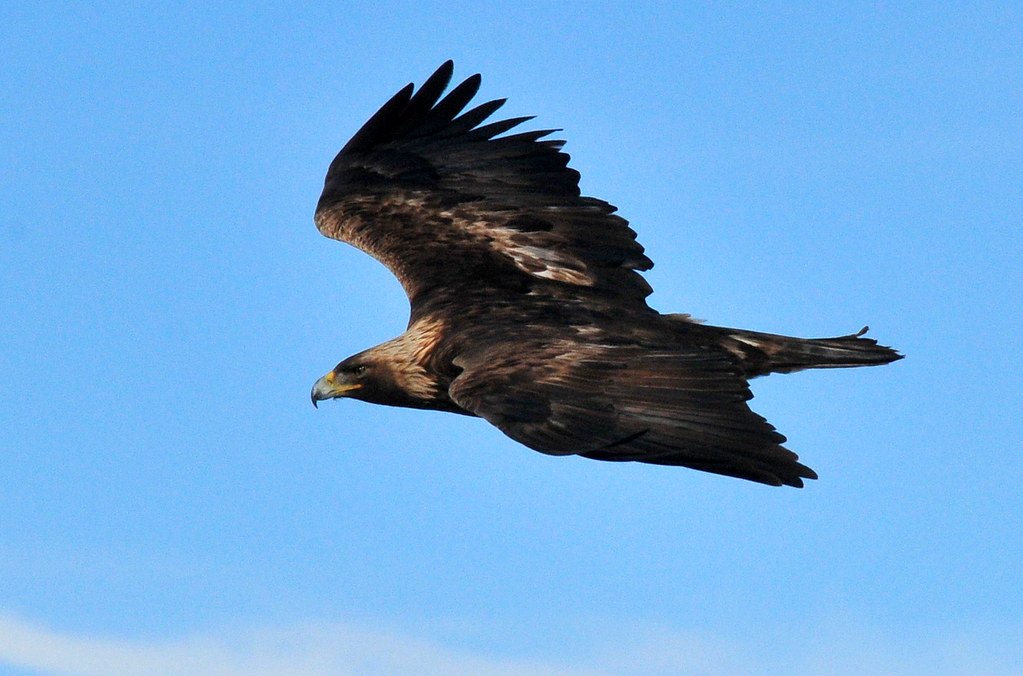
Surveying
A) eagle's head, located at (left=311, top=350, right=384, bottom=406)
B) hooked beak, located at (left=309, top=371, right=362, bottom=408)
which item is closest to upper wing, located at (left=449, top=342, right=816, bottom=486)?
eagle's head, located at (left=311, top=350, right=384, bottom=406)

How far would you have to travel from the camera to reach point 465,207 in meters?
13.2

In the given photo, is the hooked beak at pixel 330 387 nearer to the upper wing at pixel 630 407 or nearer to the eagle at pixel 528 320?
the eagle at pixel 528 320

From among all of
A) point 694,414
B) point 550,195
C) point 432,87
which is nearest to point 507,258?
point 550,195

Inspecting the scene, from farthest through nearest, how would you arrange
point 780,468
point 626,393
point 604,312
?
point 604,312, point 626,393, point 780,468

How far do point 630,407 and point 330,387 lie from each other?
318cm

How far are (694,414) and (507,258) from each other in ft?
10.1

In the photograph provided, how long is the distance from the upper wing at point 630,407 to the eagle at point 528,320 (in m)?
0.01

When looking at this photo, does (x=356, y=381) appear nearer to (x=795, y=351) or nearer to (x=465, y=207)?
(x=465, y=207)

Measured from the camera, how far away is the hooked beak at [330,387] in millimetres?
12523

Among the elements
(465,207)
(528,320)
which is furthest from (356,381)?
(465,207)

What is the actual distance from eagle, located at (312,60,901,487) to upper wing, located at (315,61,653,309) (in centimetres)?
1

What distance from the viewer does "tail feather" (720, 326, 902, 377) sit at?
12125 mm

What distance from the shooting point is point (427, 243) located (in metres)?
13.2

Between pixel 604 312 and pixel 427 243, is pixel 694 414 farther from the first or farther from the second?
pixel 427 243
